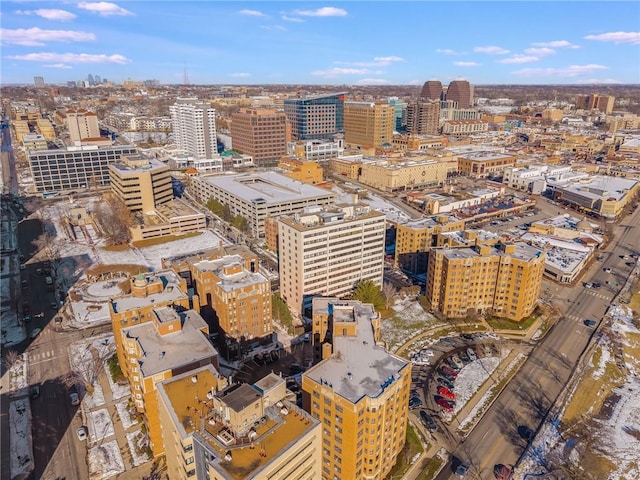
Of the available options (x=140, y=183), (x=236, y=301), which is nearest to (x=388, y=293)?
(x=236, y=301)

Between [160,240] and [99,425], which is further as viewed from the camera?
[160,240]

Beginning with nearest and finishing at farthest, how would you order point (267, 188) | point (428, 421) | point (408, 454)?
1. point (408, 454)
2. point (428, 421)
3. point (267, 188)

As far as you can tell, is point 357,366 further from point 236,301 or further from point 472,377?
point 472,377

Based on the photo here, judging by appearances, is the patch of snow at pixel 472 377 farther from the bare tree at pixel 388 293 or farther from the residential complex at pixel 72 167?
the residential complex at pixel 72 167

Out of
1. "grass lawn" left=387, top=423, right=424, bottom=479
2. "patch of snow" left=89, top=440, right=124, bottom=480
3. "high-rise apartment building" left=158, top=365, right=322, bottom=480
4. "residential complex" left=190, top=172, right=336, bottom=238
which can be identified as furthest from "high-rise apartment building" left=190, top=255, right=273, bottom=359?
"residential complex" left=190, top=172, right=336, bottom=238

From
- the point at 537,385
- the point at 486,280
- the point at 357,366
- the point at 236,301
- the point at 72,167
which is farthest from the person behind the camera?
the point at 72,167

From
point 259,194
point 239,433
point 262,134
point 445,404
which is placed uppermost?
point 262,134

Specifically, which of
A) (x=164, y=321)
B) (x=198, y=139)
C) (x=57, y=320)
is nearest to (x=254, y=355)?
(x=164, y=321)
